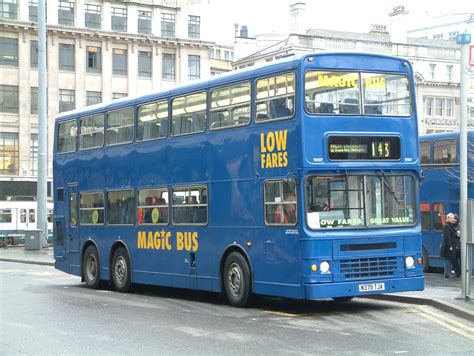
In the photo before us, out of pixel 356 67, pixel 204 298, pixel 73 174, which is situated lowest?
pixel 204 298

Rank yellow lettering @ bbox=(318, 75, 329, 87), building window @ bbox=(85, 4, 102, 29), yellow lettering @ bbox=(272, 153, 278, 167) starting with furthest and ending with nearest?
building window @ bbox=(85, 4, 102, 29), yellow lettering @ bbox=(272, 153, 278, 167), yellow lettering @ bbox=(318, 75, 329, 87)

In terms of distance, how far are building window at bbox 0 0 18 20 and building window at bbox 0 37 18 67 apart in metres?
1.77

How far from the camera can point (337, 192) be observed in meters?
14.2

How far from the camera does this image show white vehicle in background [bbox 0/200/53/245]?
192 feet

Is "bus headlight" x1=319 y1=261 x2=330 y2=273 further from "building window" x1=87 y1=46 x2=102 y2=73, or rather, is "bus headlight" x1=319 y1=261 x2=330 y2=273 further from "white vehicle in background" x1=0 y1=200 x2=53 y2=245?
"building window" x1=87 y1=46 x2=102 y2=73

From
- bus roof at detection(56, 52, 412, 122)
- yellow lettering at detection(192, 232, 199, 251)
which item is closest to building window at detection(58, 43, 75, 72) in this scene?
bus roof at detection(56, 52, 412, 122)

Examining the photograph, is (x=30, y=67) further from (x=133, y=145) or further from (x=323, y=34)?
(x=133, y=145)

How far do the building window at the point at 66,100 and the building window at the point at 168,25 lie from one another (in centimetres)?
992

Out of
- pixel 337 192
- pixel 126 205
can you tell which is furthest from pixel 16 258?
pixel 337 192

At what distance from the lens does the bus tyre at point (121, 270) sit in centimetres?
1952

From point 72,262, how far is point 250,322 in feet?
32.0

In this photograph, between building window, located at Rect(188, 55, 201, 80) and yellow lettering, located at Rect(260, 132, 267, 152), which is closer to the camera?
yellow lettering, located at Rect(260, 132, 267, 152)

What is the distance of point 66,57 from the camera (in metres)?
68.0

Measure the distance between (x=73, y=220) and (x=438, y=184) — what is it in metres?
11.2
